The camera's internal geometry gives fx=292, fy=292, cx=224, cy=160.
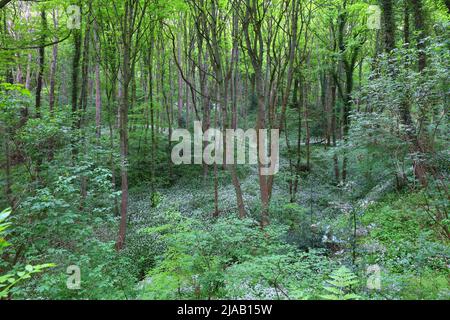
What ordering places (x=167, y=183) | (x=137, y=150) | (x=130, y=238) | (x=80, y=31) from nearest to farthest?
(x=130, y=238) < (x=80, y=31) < (x=167, y=183) < (x=137, y=150)

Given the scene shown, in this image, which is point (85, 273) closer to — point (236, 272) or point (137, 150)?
point (236, 272)

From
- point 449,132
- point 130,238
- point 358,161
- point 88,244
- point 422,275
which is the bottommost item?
point 130,238

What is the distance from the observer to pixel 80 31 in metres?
11.7

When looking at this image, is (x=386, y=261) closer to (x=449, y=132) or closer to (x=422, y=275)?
(x=422, y=275)

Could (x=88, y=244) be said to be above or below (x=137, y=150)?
below

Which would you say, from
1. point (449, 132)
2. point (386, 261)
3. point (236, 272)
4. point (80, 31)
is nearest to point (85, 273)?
point (236, 272)

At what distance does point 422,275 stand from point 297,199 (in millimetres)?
9067

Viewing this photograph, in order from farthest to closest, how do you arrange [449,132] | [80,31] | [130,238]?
[80,31]
[130,238]
[449,132]

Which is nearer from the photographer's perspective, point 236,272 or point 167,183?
point 236,272

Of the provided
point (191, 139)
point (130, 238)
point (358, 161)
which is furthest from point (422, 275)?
point (191, 139)

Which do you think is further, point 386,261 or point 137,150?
point 137,150

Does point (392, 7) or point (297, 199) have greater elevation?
point (392, 7)

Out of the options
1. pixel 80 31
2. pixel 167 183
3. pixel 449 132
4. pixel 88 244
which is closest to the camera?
pixel 88 244

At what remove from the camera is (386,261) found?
20.8ft
